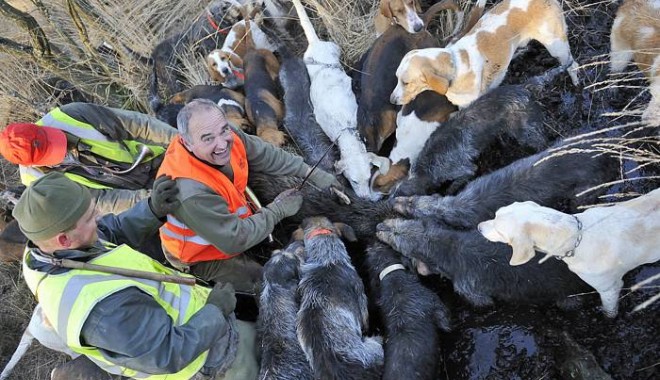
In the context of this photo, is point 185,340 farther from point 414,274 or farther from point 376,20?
point 376,20

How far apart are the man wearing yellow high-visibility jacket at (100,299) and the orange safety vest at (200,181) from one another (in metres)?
0.72

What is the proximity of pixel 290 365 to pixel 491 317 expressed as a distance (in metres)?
1.58

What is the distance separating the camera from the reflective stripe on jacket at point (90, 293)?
9.40 feet

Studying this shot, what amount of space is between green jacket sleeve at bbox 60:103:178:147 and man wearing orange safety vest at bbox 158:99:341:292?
122 cm

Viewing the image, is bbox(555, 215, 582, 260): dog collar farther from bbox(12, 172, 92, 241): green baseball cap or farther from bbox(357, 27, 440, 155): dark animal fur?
bbox(12, 172, 92, 241): green baseball cap

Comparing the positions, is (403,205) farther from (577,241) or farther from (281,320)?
(577,241)

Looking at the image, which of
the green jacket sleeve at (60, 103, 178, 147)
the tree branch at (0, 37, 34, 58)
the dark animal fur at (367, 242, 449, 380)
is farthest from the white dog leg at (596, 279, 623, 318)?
the tree branch at (0, 37, 34, 58)

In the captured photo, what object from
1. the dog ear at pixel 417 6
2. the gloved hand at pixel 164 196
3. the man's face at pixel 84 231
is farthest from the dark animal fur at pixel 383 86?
the man's face at pixel 84 231

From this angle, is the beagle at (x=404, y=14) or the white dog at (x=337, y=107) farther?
the beagle at (x=404, y=14)

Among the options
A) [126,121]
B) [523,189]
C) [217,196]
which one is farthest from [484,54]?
[126,121]

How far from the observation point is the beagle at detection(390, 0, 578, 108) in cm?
511

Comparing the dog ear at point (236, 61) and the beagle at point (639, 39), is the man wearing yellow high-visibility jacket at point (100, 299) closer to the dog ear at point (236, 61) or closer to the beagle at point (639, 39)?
the beagle at point (639, 39)

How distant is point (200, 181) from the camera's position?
396 centimetres

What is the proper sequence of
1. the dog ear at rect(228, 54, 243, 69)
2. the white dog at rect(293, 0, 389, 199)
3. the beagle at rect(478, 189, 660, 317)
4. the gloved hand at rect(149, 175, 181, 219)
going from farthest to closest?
the dog ear at rect(228, 54, 243, 69), the white dog at rect(293, 0, 389, 199), the gloved hand at rect(149, 175, 181, 219), the beagle at rect(478, 189, 660, 317)
